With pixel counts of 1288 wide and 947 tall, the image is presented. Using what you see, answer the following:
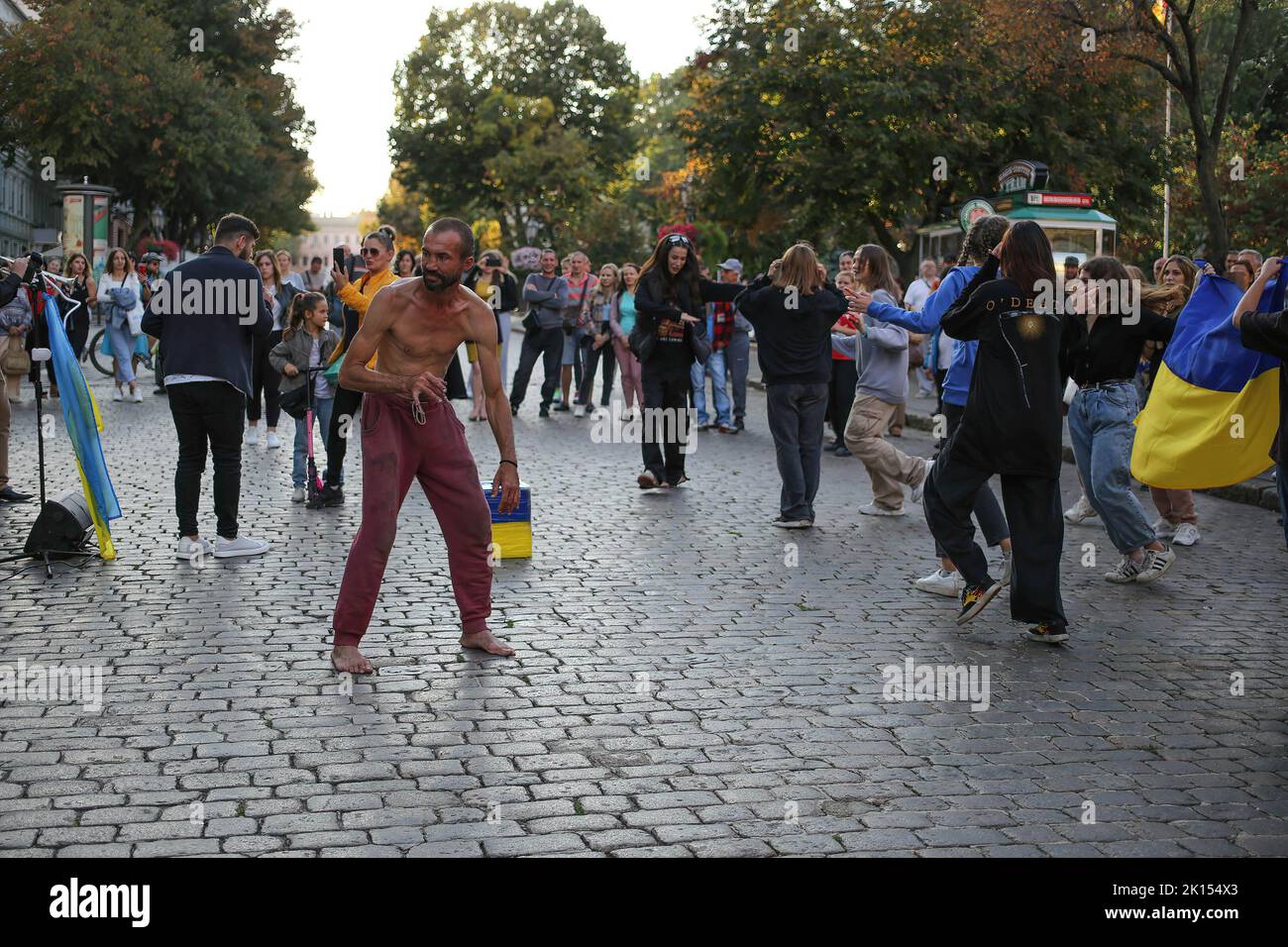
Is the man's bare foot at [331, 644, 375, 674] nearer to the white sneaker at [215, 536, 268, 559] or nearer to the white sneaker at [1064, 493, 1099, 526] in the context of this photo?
the white sneaker at [215, 536, 268, 559]

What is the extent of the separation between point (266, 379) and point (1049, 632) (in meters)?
9.65

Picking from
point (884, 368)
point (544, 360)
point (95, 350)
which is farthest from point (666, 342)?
point (95, 350)

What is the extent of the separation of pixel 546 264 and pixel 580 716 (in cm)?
1463

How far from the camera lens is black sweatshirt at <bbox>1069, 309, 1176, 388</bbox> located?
30.8 ft

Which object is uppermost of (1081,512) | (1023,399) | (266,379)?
(1023,399)

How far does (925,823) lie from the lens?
15.5 ft

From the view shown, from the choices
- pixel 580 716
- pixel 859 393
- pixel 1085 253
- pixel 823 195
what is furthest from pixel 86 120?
pixel 580 716

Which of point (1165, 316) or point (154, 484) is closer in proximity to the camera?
point (1165, 316)

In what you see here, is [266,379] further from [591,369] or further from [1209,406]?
[1209,406]

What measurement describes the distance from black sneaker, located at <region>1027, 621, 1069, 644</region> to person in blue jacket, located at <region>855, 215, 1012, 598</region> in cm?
46

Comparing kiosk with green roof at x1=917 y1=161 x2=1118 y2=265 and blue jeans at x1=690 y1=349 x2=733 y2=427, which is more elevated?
kiosk with green roof at x1=917 y1=161 x2=1118 y2=265

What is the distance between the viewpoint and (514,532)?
31.2 ft

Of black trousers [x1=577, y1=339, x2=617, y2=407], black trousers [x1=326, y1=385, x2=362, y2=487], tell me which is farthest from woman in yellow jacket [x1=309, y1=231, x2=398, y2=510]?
black trousers [x1=577, y1=339, x2=617, y2=407]
